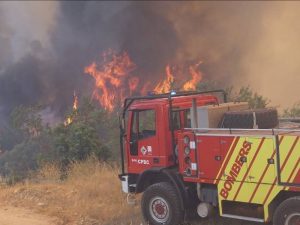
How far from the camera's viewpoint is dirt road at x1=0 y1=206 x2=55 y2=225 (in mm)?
7707

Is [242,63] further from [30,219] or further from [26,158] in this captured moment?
[30,219]

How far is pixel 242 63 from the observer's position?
2806cm

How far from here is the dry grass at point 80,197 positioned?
307 inches

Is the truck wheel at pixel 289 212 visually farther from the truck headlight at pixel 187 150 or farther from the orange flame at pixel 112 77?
the orange flame at pixel 112 77

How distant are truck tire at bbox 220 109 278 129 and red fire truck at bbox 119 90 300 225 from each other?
0.05 feet

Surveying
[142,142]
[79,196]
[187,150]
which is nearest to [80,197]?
[79,196]

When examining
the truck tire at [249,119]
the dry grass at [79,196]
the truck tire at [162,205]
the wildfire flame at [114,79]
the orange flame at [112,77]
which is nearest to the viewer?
the truck tire at [249,119]

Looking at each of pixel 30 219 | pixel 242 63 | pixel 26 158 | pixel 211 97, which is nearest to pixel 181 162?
pixel 211 97

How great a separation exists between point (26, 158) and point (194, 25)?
528 inches

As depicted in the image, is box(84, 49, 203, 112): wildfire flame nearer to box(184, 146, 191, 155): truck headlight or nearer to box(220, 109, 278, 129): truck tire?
box(220, 109, 278, 129): truck tire

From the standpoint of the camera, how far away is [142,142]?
7.12 metres

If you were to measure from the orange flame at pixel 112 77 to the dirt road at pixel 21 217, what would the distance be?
24.1 m

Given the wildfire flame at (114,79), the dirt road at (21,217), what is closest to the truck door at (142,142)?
the dirt road at (21,217)

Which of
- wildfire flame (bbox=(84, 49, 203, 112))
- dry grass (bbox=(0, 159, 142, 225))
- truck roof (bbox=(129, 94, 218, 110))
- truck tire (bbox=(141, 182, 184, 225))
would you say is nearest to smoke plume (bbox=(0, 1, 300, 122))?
wildfire flame (bbox=(84, 49, 203, 112))
